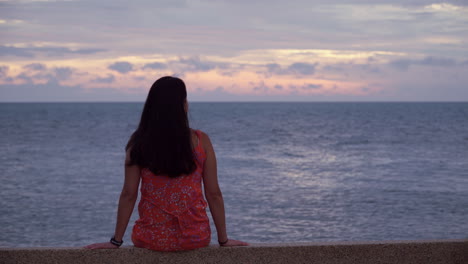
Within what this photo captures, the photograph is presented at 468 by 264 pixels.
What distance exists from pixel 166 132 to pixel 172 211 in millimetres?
469

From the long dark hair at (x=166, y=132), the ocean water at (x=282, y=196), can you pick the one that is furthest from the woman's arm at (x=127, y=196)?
the ocean water at (x=282, y=196)

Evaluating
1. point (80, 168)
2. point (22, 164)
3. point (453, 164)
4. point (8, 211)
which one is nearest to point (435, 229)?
point (8, 211)

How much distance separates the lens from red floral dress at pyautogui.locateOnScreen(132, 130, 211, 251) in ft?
10.6

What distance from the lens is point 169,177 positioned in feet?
10.6

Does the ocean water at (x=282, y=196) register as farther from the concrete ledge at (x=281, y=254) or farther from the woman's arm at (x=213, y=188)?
the concrete ledge at (x=281, y=254)

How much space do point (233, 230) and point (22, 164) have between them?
14950 millimetres

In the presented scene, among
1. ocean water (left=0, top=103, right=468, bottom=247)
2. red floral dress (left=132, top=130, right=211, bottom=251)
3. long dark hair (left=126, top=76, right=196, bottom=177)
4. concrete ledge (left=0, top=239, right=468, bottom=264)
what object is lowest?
ocean water (left=0, top=103, right=468, bottom=247)

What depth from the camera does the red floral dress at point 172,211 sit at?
324 centimetres

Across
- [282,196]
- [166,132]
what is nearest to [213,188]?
[166,132]

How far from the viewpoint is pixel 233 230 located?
11.9 meters

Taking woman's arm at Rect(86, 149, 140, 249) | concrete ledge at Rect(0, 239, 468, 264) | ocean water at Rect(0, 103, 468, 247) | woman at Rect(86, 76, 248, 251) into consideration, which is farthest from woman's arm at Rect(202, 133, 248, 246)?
ocean water at Rect(0, 103, 468, 247)

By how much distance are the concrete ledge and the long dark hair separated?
1.75ft

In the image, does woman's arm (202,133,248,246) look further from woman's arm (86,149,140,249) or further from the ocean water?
the ocean water

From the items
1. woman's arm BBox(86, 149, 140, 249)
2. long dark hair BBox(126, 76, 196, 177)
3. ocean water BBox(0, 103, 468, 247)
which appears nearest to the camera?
long dark hair BBox(126, 76, 196, 177)
